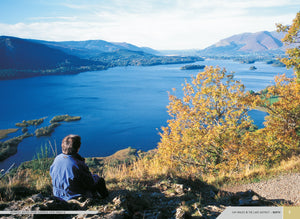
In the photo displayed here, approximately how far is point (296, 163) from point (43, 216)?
5.95 metres

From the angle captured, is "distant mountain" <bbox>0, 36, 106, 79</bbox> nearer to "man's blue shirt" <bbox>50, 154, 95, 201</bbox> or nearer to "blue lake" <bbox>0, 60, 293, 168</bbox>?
"blue lake" <bbox>0, 60, 293, 168</bbox>

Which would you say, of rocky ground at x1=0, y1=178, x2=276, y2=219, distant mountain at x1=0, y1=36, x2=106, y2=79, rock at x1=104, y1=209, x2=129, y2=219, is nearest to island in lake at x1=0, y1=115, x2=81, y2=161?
rocky ground at x1=0, y1=178, x2=276, y2=219

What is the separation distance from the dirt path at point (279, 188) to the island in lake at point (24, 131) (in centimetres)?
3920

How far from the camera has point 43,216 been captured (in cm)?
262

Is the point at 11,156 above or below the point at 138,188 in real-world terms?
below

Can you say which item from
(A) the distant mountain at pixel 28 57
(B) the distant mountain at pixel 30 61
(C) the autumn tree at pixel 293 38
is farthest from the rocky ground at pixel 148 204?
(A) the distant mountain at pixel 28 57

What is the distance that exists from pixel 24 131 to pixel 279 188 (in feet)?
158

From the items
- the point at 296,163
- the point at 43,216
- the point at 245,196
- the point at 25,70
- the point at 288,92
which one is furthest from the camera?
the point at 25,70

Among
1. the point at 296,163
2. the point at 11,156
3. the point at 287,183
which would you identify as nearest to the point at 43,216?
the point at 287,183

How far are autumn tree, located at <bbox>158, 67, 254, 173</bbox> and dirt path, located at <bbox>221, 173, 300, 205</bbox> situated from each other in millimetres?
1777

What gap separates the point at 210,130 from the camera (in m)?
7.05

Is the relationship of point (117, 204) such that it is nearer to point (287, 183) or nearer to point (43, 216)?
point (43, 216)

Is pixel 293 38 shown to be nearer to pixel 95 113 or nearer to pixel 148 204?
pixel 148 204

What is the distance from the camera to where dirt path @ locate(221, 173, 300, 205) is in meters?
3.88
